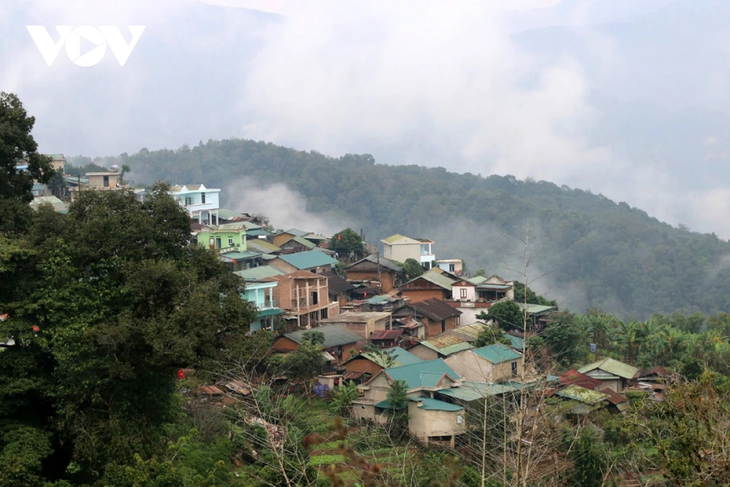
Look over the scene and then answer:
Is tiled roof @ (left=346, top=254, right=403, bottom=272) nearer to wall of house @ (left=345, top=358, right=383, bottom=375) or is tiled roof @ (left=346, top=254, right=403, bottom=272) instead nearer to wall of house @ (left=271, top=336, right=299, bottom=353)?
wall of house @ (left=271, top=336, right=299, bottom=353)

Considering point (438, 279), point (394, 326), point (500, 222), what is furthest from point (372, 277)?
point (500, 222)

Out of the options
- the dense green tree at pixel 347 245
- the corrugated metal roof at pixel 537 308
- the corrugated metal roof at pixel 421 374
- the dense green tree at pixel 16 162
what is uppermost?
the dense green tree at pixel 16 162

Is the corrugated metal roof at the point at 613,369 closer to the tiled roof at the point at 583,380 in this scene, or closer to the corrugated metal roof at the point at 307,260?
the tiled roof at the point at 583,380

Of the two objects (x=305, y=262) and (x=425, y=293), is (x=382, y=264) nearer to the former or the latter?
(x=425, y=293)

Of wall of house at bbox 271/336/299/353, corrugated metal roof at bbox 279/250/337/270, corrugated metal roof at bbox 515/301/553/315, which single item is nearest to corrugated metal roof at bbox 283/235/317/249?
corrugated metal roof at bbox 279/250/337/270

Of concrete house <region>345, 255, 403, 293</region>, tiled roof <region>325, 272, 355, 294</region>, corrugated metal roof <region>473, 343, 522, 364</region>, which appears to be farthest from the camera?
concrete house <region>345, 255, 403, 293</region>

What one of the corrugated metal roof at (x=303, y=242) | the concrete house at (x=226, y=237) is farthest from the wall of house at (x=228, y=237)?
the corrugated metal roof at (x=303, y=242)

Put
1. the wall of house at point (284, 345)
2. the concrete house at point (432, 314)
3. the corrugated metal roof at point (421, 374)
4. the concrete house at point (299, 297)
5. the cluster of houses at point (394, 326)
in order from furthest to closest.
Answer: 1. the concrete house at point (432, 314)
2. the concrete house at point (299, 297)
3. the wall of house at point (284, 345)
4. the corrugated metal roof at point (421, 374)
5. the cluster of houses at point (394, 326)
